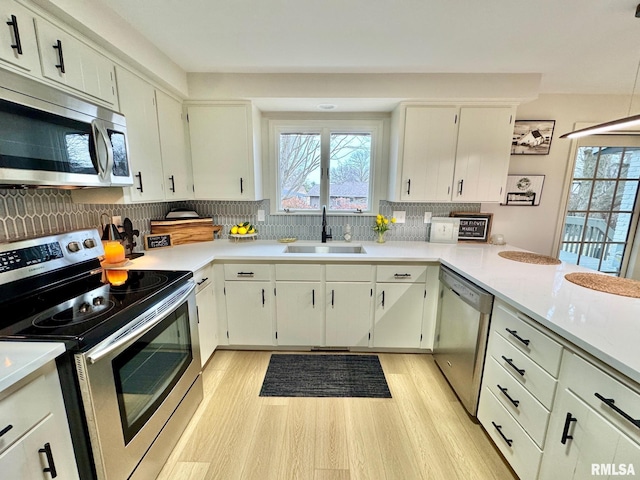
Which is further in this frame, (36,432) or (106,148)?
(106,148)

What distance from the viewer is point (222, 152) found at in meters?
2.44

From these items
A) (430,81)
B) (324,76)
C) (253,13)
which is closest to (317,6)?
(253,13)

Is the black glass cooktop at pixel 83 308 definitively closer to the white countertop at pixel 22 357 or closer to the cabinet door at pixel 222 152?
the white countertop at pixel 22 357

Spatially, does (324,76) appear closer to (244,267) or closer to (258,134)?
(258,134)

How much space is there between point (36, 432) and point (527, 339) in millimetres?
1965

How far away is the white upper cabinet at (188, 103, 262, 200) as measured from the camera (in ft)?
7.80

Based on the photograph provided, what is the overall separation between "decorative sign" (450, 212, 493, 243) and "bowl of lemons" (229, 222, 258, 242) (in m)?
2.06

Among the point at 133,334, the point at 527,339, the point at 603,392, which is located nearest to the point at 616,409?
the point at 603,392

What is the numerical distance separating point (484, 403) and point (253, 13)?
8.69 ft

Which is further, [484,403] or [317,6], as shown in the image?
[484,403]

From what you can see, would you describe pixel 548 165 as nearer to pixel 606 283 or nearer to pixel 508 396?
pixel 606 283

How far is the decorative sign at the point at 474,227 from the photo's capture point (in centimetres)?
270

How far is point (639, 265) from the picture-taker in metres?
2.82

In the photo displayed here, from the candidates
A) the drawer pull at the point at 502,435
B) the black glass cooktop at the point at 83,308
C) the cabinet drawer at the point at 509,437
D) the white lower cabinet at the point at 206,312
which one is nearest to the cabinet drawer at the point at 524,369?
the cabinet drawer at the point at 509,437
